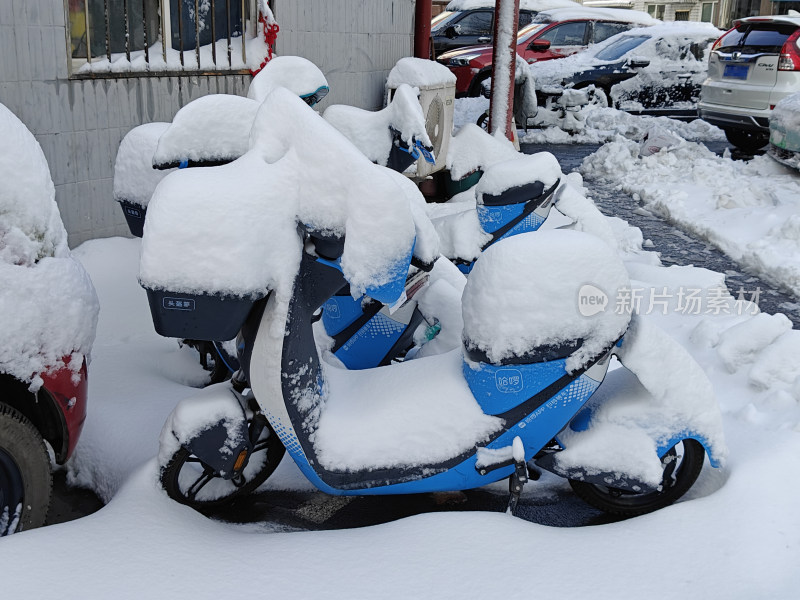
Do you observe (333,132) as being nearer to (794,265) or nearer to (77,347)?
(77,347)

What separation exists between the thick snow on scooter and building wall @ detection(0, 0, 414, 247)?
3.05 m

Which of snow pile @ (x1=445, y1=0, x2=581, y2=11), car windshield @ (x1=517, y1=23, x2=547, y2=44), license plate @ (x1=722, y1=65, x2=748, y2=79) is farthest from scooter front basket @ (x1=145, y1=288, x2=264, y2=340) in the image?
snow pile @ (x1=445, y1=0, x2=581, y2=11)

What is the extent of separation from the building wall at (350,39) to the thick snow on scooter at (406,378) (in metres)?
4.64

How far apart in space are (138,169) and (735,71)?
893 centimetres

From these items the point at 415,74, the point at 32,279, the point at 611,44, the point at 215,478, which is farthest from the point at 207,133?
the point at 611,44

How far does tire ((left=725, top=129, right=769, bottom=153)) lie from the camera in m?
11.0

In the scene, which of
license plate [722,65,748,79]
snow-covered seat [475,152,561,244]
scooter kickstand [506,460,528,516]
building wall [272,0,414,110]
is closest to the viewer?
scooter kickstand [506,460,528,516]

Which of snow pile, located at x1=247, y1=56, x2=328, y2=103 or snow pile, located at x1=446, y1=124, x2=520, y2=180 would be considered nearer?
snow pile, located at x1=247, y1=56, x2=328, y2=103

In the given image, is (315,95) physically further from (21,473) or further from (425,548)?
(425,548)

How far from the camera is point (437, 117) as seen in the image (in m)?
7.87

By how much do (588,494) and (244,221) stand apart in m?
1.54

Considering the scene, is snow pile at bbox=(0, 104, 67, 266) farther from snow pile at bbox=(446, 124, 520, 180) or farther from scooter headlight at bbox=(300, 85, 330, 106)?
snow pile at bbox=(446, 124, 520, 180)

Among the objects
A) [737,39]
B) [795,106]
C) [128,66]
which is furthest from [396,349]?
[737,39]

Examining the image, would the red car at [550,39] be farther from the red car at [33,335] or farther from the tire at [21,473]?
the tire at [21,473]
